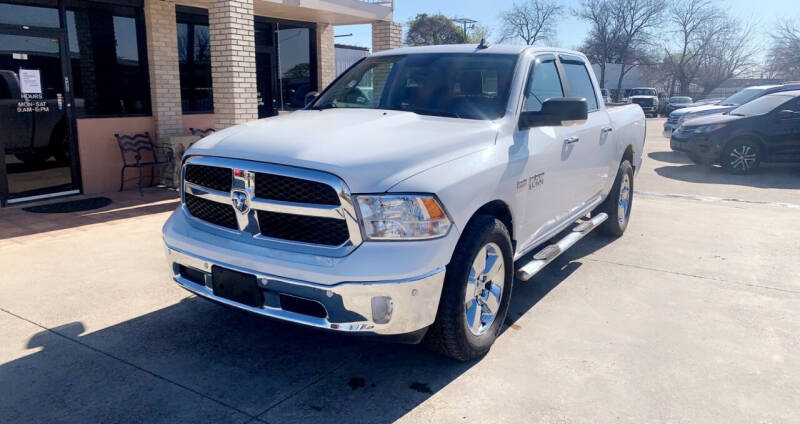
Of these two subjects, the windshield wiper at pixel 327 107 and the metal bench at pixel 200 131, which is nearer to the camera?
the windshield wiper at pixel 327 107

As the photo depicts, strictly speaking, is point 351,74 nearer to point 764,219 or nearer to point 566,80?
point 566,80

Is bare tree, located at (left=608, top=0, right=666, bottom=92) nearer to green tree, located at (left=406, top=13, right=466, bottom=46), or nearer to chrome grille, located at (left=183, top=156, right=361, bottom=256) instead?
green tree, located at (left=406, top=13, right=466, bottom=46)

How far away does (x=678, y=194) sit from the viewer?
947cm

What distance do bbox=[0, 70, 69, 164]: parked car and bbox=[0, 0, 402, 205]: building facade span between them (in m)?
0.01

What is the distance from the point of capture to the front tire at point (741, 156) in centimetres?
1189

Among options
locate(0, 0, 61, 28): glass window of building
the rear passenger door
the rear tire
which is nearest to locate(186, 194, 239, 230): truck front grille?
the rear passenger door

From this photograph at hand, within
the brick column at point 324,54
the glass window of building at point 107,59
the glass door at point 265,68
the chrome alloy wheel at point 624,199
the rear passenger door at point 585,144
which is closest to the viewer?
the rear passenger door at point 585,144

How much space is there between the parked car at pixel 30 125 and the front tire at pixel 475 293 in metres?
7.19

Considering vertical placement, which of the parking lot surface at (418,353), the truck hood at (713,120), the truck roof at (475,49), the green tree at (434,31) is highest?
the green tree at (434,31)

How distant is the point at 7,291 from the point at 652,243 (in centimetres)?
599

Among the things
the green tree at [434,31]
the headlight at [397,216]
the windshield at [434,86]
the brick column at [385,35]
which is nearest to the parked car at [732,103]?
the brick column at [385,35]

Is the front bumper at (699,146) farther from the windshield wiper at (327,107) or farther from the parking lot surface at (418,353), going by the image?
the windshield wiper at (327,107)

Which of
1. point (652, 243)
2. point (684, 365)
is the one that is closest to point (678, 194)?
point (652, 243)

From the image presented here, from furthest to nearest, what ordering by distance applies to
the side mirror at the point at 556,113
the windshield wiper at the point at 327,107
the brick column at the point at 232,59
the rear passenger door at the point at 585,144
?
the brick column at the point at 232,59
the rear passenger door at the point at 585,144
the windshield wiper at the point at 327,107
the side mirror at the point at 556,113
